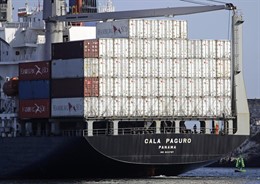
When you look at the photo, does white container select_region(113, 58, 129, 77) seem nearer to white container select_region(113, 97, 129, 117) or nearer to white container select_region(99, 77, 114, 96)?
white container select_region(99, 77, 114, 96)

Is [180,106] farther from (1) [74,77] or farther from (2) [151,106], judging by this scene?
(1) [74,77]

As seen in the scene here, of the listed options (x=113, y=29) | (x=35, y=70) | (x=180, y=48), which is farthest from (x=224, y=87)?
(x=35, y=70)

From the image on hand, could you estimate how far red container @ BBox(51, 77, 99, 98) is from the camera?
95.0 m

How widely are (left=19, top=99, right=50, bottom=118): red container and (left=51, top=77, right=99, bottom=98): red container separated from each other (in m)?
0.99

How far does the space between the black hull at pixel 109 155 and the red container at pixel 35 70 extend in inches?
163

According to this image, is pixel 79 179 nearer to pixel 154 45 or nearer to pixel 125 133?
pixel 125 133

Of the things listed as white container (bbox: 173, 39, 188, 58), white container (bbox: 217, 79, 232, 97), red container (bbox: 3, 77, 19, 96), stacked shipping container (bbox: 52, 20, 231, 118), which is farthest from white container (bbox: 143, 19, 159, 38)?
red container (bbox: 3, 77, 19, 96)

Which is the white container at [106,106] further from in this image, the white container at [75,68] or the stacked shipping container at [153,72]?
the white container at [75,68]

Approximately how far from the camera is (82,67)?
313 feet

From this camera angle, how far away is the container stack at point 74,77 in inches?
3745

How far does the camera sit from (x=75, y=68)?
95.8m

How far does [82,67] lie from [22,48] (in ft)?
42.3

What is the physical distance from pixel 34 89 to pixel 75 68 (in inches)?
169

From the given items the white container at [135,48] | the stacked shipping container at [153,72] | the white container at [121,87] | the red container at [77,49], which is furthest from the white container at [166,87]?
the red container at [77,49]
